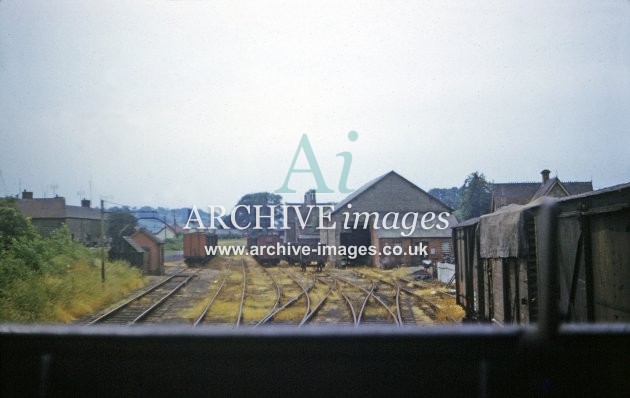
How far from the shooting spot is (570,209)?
227 inches

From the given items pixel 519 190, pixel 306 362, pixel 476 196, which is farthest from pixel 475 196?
pixel 306 362

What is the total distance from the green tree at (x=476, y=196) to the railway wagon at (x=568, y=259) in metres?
52.2

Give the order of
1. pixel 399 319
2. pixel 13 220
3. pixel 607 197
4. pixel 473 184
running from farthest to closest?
pixel 473 184 → pixel 13 220 → pixel 399 319 → pixel 607 197

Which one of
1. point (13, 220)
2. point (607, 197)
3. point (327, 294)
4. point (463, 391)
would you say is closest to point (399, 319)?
point (327, 294)

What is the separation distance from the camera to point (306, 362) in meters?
1.79

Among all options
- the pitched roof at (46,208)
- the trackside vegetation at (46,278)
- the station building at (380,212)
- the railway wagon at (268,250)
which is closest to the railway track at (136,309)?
the trackside vegetation at (46,278)

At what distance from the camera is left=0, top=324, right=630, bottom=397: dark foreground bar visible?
5.70 feet

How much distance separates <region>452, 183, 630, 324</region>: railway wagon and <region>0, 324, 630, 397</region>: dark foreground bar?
1.13 metres

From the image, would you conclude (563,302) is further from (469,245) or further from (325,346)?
(325,346)

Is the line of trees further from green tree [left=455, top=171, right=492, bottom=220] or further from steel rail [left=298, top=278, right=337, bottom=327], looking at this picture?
steel rail [left=298, top=278, right=337, bottom=327]

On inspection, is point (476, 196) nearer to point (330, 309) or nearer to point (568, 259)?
point (330, 309)

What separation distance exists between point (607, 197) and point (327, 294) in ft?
45.5

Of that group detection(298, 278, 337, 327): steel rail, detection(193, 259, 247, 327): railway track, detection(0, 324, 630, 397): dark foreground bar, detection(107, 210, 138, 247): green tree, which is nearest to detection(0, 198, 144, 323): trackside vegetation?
detection(193, 259, 247, 327): railway track

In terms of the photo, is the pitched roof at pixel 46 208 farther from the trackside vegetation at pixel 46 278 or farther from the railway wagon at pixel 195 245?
the trackside vegetation at pixel 46 278
